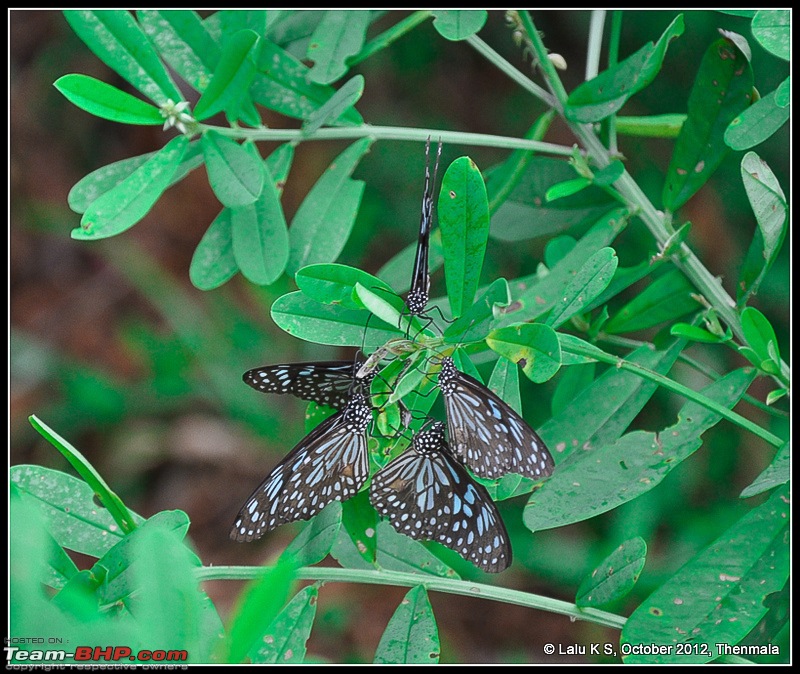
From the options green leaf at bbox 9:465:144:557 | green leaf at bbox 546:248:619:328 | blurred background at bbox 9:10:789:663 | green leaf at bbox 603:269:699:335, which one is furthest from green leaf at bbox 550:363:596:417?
blurred background at bbox 9:10:789:663

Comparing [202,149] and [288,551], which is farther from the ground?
[202,149]

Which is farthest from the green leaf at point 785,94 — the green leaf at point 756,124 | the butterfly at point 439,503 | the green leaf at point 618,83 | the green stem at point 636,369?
the butterfly at point 439,503

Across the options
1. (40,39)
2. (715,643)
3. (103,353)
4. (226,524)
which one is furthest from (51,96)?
(715,643)

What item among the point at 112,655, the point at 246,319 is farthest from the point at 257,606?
the point at 246,319

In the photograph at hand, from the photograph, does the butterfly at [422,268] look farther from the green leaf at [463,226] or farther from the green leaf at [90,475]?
the green leaf at [90,475]

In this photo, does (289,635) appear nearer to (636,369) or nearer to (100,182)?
(636,369)

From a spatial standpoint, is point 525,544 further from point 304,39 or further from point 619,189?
point 304,39

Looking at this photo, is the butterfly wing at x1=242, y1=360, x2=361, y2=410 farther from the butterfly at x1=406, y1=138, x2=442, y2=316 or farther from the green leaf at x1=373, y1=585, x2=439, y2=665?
the green leaf at x1=373, y1=585, x2=439, y2=665
